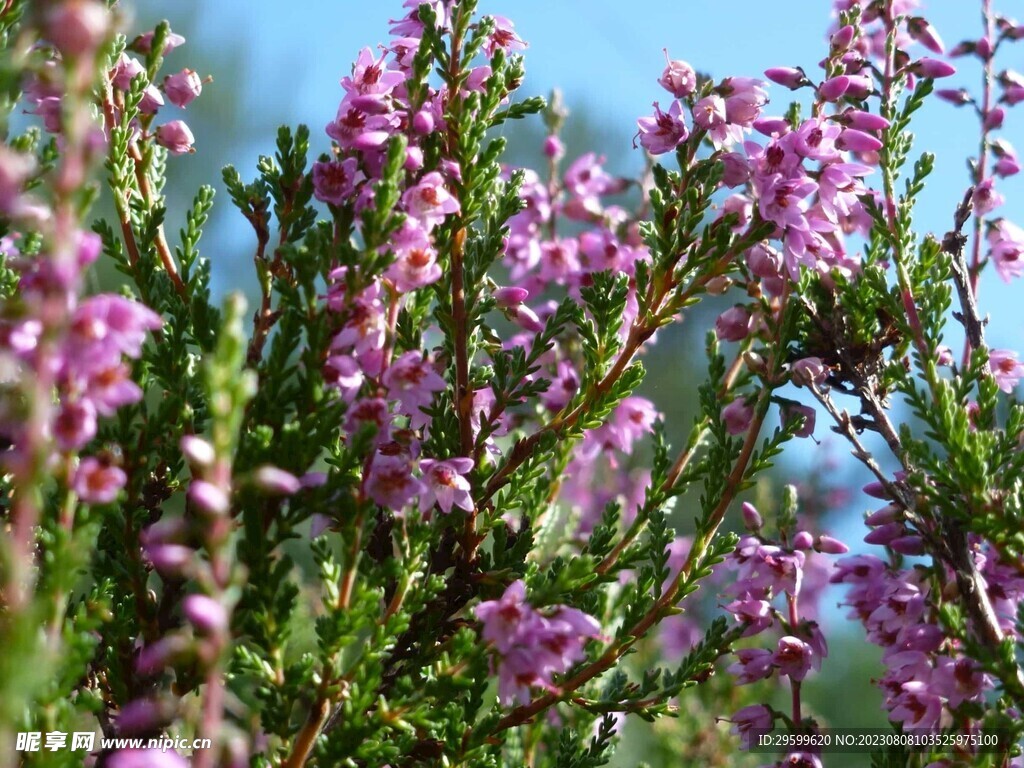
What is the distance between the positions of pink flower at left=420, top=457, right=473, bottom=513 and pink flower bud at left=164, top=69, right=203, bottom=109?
840mm

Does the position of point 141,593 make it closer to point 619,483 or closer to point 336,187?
point 336,187

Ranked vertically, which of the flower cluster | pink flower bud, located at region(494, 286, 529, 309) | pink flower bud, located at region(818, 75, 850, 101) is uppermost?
pink flower bud, located at region(818, 75, 850, 101)

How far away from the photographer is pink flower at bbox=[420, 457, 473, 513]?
1.29 metres

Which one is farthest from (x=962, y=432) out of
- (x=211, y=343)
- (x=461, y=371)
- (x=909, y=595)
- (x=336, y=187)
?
(x=211, y=343)

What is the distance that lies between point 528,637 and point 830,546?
33.6 inches

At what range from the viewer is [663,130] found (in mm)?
1599

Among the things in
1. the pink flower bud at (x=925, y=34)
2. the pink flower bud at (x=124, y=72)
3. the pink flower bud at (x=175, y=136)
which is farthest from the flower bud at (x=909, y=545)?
the pink flower bud at (x=124, y=72)

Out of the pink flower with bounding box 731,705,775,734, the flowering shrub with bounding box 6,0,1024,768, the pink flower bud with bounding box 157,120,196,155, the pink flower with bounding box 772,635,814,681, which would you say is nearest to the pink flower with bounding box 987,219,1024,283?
the flowering shrub with bounding box 6,0,1024,768

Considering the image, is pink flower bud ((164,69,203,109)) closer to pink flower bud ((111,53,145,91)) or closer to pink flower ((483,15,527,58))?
pink flower bud ((111,53,145,91))

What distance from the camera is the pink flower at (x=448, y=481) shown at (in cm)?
129

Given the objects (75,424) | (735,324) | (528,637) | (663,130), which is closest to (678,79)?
(663,130)

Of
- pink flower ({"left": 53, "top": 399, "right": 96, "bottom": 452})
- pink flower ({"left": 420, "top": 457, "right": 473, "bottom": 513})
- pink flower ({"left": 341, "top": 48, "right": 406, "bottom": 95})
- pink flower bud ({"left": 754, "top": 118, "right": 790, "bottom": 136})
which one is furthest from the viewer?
pink flower bud ({"left": 754, "top": 118, "right": 790, "bottom": 136})

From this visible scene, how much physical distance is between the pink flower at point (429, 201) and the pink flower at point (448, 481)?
306mm

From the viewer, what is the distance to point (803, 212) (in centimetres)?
150
